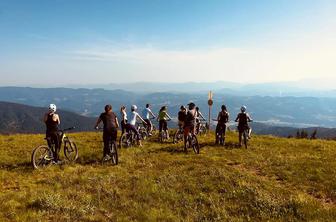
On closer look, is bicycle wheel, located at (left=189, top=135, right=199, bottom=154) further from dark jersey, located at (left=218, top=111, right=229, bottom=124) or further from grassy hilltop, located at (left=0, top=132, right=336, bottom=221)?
dark jersey, located at (left=218, top=111, right=229, bottom=124)

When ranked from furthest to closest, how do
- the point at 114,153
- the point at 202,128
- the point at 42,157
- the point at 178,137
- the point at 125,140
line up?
the point at 202,128
the point at 178,137
the point at 125,140
the point at 114,153
the point at 42,157

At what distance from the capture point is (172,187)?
13930 mm

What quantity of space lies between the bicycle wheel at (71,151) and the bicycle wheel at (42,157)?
1.43 metres

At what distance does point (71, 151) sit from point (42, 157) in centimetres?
222

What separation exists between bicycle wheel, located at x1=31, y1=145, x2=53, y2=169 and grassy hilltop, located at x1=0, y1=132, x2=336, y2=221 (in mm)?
446

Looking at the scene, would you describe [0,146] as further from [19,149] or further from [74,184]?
[74,184]

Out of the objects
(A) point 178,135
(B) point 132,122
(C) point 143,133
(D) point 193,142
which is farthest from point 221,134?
(B) point 132,122

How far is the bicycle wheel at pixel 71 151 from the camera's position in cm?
1930

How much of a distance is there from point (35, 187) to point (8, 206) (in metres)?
2.69

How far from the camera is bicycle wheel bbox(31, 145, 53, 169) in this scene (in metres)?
17.1

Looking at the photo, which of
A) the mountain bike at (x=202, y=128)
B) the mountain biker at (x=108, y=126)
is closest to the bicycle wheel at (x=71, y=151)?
the mountain biker at (x=108, y=126)

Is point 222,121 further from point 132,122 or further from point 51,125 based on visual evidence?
point 51,125

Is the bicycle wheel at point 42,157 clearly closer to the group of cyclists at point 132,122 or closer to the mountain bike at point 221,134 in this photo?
the group of cyclists at point 132,122

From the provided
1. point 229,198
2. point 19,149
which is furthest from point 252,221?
point 19,149
